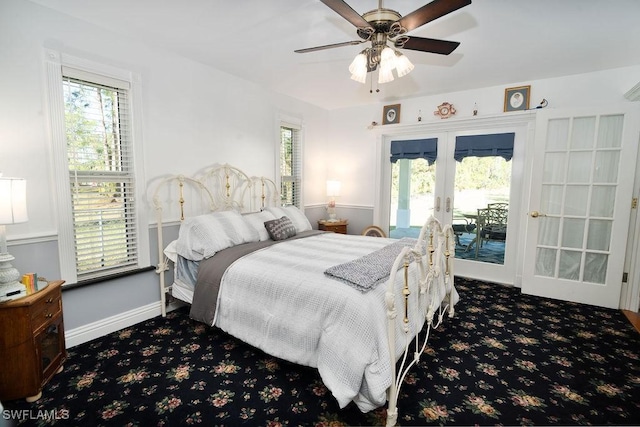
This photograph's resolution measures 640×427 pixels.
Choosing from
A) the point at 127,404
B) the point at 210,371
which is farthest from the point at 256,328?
the point at 127,404

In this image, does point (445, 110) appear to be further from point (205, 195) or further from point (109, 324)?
point (109, 324)

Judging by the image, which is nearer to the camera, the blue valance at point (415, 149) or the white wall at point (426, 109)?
the white wall at point (426, 109)

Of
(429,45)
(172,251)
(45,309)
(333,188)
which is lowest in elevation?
(45,309)

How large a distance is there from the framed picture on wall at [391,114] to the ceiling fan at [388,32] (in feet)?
8.37

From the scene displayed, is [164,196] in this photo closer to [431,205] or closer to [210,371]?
[210,371]

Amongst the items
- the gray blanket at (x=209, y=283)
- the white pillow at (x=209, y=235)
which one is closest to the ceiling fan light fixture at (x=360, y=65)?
the gray blanket at (x=209, y=283)

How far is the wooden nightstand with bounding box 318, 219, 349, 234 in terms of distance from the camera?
15.5 ft

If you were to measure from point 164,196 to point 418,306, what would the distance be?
8.37 ft

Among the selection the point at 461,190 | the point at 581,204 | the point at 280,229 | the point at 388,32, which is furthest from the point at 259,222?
the point at 581,204

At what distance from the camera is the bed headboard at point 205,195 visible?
2959mm

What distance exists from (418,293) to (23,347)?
2500mm

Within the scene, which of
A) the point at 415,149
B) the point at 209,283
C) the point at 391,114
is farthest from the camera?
the point at 391,114

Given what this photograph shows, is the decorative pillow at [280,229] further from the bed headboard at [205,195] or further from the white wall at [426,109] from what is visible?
the white wall at [426,109]

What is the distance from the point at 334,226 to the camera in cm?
472
